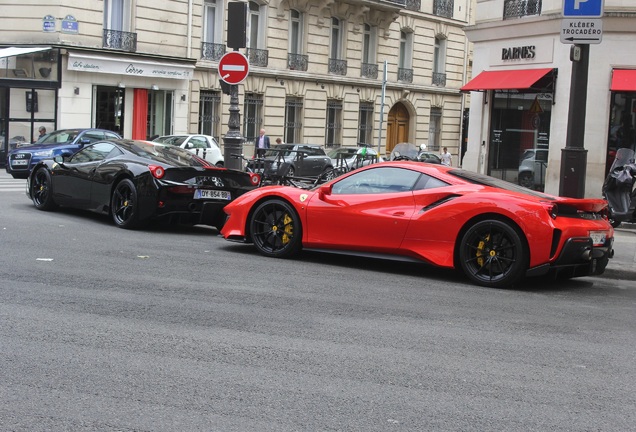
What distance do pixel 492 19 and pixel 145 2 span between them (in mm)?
15349

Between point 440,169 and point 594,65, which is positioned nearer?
point 440,169

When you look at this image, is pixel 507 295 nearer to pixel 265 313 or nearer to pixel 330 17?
pixel 265 313

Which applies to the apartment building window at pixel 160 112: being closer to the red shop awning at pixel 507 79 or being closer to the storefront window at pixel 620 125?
the red shop awning at pixel 507 79

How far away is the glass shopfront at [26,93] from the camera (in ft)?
97.1

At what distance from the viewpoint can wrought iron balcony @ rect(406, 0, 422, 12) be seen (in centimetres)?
4553

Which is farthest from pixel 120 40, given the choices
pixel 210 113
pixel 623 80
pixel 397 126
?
pixel 623 80

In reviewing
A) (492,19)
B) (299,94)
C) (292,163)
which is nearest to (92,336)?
(292,163)

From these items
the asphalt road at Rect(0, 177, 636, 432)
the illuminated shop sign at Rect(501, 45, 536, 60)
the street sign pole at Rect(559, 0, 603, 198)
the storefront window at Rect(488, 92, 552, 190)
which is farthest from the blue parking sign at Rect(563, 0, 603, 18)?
the illuminated shop sign at Rect(501, 45, 536, 60)

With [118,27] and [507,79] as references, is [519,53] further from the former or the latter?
[118,27]

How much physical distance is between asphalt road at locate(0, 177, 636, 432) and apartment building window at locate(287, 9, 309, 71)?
97.7 ft

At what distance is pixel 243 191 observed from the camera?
1260 centimetres

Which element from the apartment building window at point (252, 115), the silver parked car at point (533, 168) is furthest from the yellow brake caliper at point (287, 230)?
the apartment building window at point (252, 115)

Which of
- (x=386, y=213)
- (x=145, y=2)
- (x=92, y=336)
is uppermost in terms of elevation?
(x=145, y=2)

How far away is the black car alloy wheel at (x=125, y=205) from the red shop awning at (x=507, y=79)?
11.3 meters
